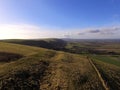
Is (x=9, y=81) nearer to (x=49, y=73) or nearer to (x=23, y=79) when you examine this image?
(x=23, y=79)

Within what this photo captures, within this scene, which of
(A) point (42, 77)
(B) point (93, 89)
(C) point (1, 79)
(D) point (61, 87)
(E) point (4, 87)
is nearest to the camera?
(E) point (4, 87)

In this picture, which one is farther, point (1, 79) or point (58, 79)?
point (58, 79)

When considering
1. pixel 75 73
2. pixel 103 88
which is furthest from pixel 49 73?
pixel 103 88

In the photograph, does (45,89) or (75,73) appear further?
(75,73)

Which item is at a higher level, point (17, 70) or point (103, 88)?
point (17, 70)

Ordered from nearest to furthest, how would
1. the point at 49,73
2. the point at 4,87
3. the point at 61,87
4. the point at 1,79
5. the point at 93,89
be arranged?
the point at 4,87 → the point at 1,79 → the point at 61,87 → the point at 93,89 → the point at 49,73

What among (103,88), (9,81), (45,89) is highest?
(9,81)

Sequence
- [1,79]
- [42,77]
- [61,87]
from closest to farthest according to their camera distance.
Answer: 1. [1,79]
2. [61,87]
3. [42,77]

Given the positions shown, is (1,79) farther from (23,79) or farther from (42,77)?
(42,77)

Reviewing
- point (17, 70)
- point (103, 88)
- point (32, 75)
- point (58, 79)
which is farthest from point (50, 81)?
point (103, 88)
